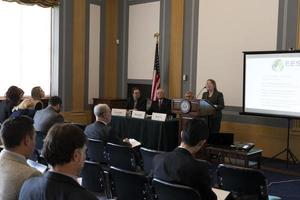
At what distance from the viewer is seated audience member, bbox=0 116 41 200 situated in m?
2.03

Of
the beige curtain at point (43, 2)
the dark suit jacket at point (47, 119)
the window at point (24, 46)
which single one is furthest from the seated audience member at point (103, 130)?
the beige curtain at point (43, 2)

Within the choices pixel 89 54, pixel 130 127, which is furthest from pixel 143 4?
pixel 130 127

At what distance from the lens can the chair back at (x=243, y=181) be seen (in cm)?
287

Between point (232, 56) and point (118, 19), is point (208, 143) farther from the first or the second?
point (118, 19)

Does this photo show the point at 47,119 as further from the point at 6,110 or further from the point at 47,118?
the point at 6,110

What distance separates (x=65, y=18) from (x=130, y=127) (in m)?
3.14

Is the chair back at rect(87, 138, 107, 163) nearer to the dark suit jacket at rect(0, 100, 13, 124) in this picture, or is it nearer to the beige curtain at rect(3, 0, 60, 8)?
the dark suit jacket at rect(0, 100, 13, 124)

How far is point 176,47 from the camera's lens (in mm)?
8414

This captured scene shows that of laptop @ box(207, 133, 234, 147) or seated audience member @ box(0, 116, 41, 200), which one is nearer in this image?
seated audience member @ box(0, 116, 41, 200)

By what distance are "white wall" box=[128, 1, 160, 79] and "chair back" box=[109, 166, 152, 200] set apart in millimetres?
6136

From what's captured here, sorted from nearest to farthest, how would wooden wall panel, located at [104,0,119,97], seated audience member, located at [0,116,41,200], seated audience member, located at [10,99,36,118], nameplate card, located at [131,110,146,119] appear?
seated audience member, located at [0,116,41,200] → seated audience member, located at [10,99,36,118] → nameplate card, located at [131,110,146,119] → wooden wall panel, located at [104,0,119,97]

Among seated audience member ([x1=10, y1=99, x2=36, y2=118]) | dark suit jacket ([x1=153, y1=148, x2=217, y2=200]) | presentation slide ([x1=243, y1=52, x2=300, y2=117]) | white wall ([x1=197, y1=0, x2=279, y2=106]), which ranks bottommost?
dark suit jacket ([x1=153, y1=148, x2=217, y2=200])

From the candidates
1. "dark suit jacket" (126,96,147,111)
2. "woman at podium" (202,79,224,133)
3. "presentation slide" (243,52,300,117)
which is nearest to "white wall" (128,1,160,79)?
"dark suit jacket" (126,96,147,111)

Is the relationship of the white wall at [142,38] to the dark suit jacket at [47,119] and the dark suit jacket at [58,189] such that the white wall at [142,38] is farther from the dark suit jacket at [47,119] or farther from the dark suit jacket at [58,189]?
the dark suit jacket at [58,189]
